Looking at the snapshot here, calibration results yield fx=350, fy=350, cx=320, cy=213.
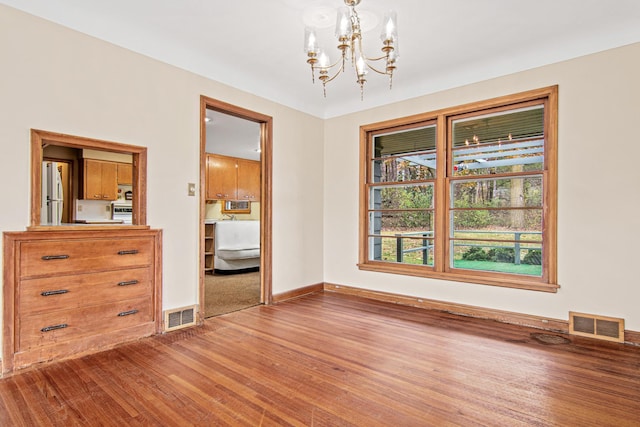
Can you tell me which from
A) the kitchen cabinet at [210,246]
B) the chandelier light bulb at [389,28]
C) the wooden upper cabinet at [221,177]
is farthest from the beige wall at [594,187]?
the wooden upper cabinet at [221,177]

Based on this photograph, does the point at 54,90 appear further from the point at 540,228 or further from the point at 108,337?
the point at 540,228

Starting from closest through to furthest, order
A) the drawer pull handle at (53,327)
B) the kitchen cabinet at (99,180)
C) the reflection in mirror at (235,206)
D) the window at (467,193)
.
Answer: the drawer pull handle at (53,327) → the window at (467,193) → the kitchen cabinet at (99,180) → the reflection in mirror at (235,206)

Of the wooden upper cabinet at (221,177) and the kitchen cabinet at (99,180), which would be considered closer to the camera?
the kitchen cabinet at (99,180)

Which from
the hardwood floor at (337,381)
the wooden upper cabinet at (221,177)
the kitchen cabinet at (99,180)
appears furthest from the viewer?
the wooden upper cabinet at (221,177)

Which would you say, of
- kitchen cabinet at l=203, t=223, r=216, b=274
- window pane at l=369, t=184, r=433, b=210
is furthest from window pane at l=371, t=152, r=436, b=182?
kitchen cabinet at l=203, t=223, r=216, b=274

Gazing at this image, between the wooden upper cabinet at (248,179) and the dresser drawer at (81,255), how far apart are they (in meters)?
4.51

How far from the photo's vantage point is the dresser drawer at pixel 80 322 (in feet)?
8.03

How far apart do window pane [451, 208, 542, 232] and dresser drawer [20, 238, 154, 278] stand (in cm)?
324

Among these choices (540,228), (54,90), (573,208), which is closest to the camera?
(54,90)

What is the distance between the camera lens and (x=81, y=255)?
2.71 m

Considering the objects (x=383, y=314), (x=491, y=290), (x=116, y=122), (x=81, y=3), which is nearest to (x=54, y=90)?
(x=116, y=122)

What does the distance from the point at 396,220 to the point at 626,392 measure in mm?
2788

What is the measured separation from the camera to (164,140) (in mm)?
3246

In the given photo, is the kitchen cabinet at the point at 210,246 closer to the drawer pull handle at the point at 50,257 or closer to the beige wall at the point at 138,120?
the beige wall at the point at 138,120
